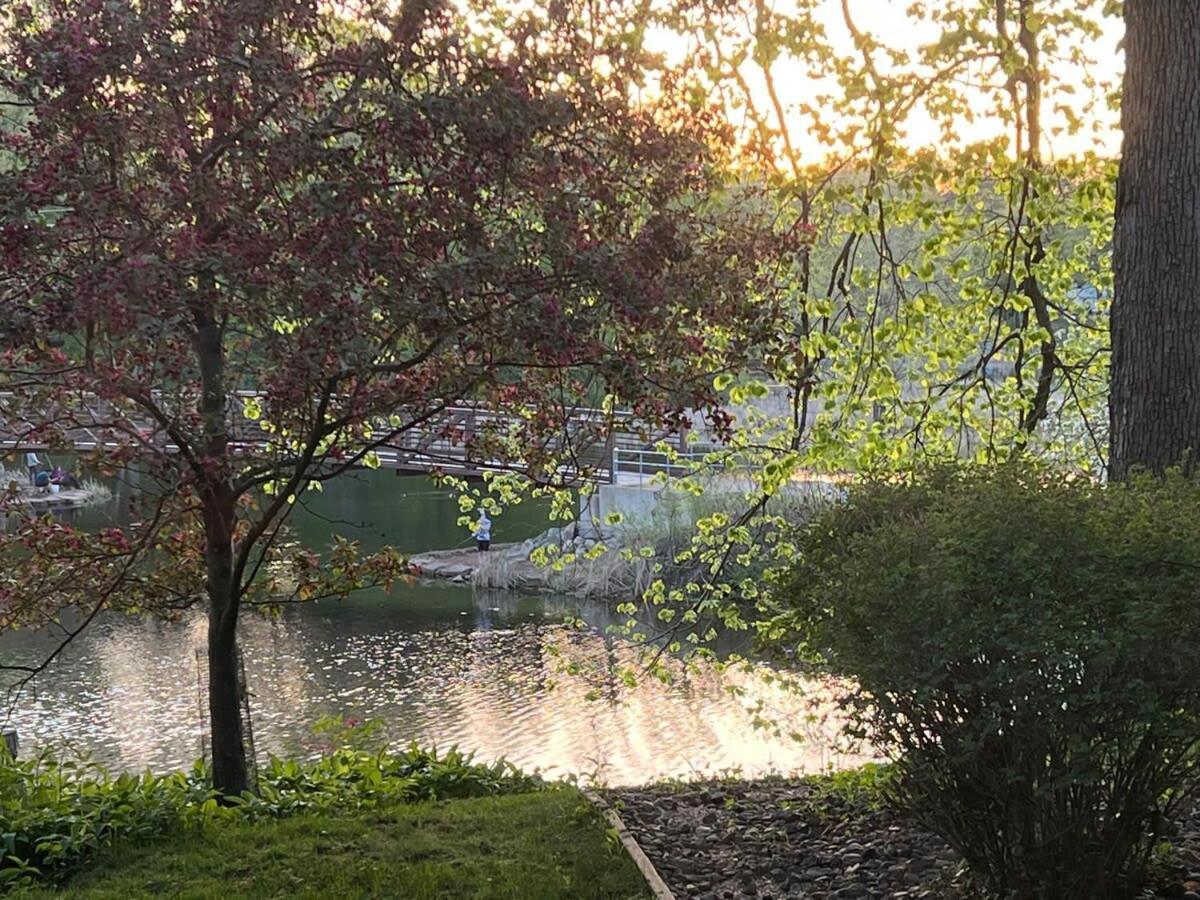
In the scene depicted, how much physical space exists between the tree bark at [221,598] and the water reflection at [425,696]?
3.67m

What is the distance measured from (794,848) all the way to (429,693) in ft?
29.8

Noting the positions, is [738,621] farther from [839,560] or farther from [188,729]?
[188,729]

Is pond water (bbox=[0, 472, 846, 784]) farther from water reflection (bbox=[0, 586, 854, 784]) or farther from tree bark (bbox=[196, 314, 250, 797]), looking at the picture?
tree bark (bbox=[196, 314, 250, 797])

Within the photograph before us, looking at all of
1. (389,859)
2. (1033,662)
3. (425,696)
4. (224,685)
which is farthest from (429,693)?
(1033,662)

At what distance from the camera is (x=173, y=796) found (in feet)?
14.7

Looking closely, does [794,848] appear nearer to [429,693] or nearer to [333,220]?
[333,220]

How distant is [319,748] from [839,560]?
8227 millimetres

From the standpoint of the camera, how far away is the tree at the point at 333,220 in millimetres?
3391

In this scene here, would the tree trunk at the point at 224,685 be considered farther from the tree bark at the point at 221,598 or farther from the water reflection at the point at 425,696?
the water reflection at the point at 425,696

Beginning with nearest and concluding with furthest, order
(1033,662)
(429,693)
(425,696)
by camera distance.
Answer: (1033,662)
(425,696)
(429,693)

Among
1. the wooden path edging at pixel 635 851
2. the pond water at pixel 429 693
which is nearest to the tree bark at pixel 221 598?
the wooden path edging at pixel 635 851

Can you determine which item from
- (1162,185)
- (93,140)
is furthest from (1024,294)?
(93,140)

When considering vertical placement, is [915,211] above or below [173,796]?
above

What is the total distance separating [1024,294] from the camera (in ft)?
18.1
